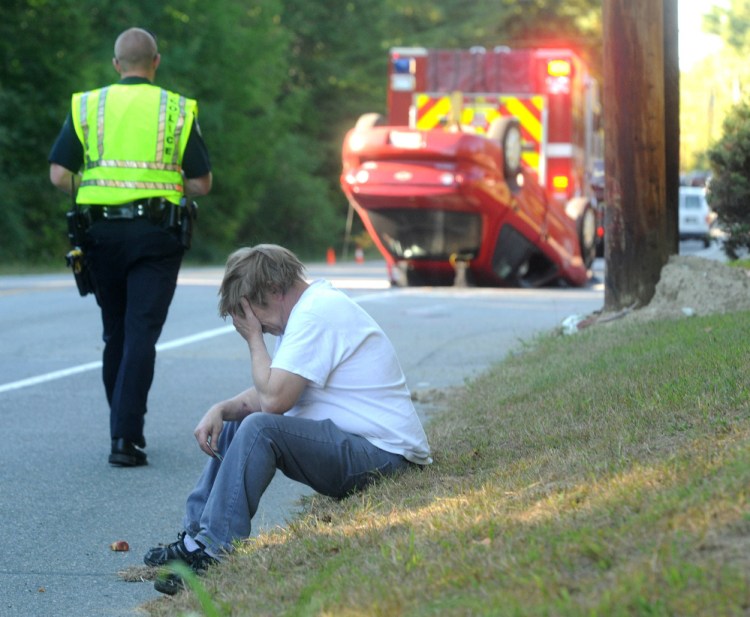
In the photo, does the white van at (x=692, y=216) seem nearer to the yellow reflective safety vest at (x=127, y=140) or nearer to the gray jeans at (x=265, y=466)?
the yellow reflective safety vest at (x=127, y=140)

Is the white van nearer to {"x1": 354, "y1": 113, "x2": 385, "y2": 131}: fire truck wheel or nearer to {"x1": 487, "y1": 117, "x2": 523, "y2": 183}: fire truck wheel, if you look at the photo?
{"x1": 487, "y1": 117, "x2": 523, "y2": 183}: fire truck wheel

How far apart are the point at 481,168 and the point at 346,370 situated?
10.9m

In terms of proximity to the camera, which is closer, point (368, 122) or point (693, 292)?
point (693, 292)

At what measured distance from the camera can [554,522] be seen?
162 inches

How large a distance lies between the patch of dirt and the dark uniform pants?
3.59m

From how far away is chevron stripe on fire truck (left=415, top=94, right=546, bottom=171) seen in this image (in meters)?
19.0

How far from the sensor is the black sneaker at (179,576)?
460 centimetres

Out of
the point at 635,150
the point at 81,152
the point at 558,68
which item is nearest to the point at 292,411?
the point at 81,152

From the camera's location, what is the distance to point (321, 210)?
145ft

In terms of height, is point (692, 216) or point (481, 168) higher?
point (481, 168)

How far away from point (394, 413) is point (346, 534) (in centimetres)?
71

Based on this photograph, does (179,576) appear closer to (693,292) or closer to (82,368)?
(693,292)

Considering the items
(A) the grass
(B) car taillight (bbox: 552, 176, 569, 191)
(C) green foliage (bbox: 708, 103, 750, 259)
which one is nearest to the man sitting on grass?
(A) the grass

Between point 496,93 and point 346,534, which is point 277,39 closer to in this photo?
point 496,93
